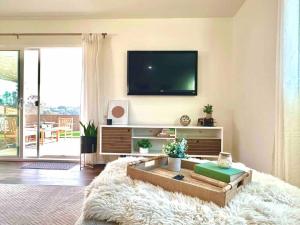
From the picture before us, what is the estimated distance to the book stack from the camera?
113 centimetres

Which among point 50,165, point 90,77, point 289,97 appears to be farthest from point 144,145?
point 289,97

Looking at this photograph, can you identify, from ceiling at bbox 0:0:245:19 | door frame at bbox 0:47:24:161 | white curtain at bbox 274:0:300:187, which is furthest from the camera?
door frame at bbox 0:47:24:161

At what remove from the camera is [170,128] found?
3.47 m

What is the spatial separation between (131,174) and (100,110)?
104 inches

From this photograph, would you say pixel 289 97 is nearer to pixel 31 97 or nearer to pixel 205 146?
pixel 205 146

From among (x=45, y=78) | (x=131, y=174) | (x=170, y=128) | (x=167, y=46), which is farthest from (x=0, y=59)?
(x=131, y=174)

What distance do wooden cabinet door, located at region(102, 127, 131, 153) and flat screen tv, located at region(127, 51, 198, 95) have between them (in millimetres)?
702

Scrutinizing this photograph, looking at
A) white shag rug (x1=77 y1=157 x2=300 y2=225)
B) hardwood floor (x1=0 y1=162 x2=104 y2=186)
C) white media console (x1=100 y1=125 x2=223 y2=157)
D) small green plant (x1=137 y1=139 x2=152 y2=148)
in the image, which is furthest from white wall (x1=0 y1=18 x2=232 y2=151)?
white shag rug (x1=77 y1=157 x2=300 y2=225)

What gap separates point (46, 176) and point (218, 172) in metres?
2.60

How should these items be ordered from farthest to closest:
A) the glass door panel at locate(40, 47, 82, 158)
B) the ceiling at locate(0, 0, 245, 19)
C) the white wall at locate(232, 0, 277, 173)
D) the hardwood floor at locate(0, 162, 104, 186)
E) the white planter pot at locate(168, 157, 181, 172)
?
1. the glass door panel at locate(40, 47, 82, 158)
2. the ceiling at locate(0, 0, 245, 19)
3. the hardwood floor at locate(0, 162, 104, 186)
4. the white wall at locate(232, 0, 277, 173)
5. the white planter pot at locate(168, 157, 181, 172)

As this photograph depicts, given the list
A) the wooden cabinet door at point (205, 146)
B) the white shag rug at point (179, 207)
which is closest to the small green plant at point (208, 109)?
the wooden cabinet door at point (205, 146)

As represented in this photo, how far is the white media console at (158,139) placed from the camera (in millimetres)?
3361

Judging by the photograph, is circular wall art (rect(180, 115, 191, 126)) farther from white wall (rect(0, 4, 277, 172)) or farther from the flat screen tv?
the flat screen tv

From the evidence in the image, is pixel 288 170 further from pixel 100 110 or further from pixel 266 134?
pixel 100 110
